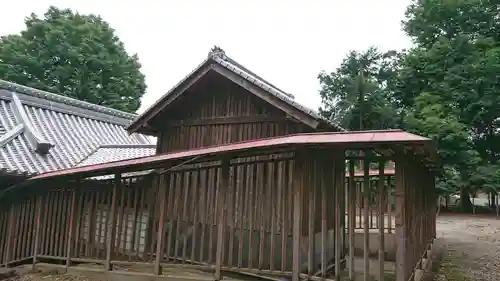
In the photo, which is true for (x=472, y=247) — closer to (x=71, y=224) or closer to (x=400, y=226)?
(x=400, y=226)

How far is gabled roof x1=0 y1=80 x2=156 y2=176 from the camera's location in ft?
32.4

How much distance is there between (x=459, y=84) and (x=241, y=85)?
21.5 meters

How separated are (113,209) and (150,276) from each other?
1.64 meters

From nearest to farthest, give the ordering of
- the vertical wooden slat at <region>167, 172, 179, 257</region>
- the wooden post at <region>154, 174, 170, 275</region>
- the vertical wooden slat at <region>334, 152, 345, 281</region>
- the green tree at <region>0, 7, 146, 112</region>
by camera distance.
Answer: the vertical wooden slat at <region>334, 152, 345, 281</region>, the wooden post at <region>154, 174, 170, 275</region>, the vertical wooden slat at <region>167, 172, 179, 257</region>, the green tree at <region>0, 7, 146, 112</region>

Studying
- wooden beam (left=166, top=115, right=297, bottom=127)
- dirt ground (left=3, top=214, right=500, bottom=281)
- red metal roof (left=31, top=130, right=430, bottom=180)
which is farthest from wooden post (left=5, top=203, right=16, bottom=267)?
red metal roof (left=31, top=130, right=430, bottom=180)

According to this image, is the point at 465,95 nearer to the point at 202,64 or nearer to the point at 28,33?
the point at 202,64

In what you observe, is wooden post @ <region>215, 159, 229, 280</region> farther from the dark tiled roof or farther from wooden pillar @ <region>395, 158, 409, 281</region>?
the dark tiled roof

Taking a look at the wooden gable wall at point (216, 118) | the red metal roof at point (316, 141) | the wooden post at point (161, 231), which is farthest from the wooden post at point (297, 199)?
the wooden post at point (161, 231)

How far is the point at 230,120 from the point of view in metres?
8.70

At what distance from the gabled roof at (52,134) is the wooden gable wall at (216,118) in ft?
9.18

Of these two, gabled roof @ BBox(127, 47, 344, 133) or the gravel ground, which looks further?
the gravel ground

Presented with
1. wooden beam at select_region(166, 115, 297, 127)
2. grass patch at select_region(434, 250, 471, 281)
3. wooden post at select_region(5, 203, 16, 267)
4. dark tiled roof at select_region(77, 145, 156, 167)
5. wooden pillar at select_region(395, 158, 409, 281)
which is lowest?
grass patch at select_region(434, 250, 471, 281)

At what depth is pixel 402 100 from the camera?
29.5 meters

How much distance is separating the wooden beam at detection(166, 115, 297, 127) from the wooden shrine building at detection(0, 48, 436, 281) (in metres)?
0.03
